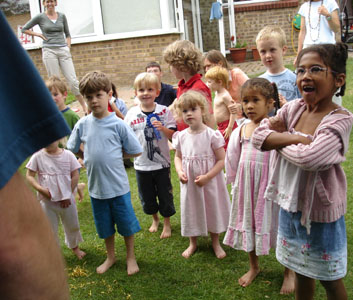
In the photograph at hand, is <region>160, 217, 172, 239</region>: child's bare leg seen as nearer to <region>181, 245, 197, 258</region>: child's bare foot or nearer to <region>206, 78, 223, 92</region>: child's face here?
<region>181, 245, 197, 258</region>: child's bare foot

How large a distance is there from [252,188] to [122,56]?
9.62 metres

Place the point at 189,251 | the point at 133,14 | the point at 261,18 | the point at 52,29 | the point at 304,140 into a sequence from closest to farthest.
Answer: the point at 304,140
the point at 189,251
the point at 52,29
the point at 133,14
the point at 261,18

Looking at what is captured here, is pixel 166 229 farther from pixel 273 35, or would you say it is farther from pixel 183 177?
pixel 273 35

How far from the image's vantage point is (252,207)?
9.72 feet

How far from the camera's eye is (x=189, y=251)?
364 cm

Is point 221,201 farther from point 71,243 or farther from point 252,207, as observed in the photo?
point 71,243

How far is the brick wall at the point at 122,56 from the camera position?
11492 mm

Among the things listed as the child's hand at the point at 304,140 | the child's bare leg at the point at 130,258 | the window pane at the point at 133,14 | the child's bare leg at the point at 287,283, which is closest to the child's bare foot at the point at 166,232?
the child's bare leg at the point at 130,258

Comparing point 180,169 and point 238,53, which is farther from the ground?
point 238,53

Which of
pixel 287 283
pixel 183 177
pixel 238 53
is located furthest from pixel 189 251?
pixel 238 53

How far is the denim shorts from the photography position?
207 centimetres

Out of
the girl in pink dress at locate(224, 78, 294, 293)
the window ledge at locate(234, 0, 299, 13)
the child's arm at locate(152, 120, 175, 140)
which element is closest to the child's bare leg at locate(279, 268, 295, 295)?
the girl in pink dress at locate(224, 78, 294, 293)

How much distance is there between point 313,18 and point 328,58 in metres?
3.81

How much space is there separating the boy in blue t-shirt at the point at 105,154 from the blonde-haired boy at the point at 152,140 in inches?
21.2
